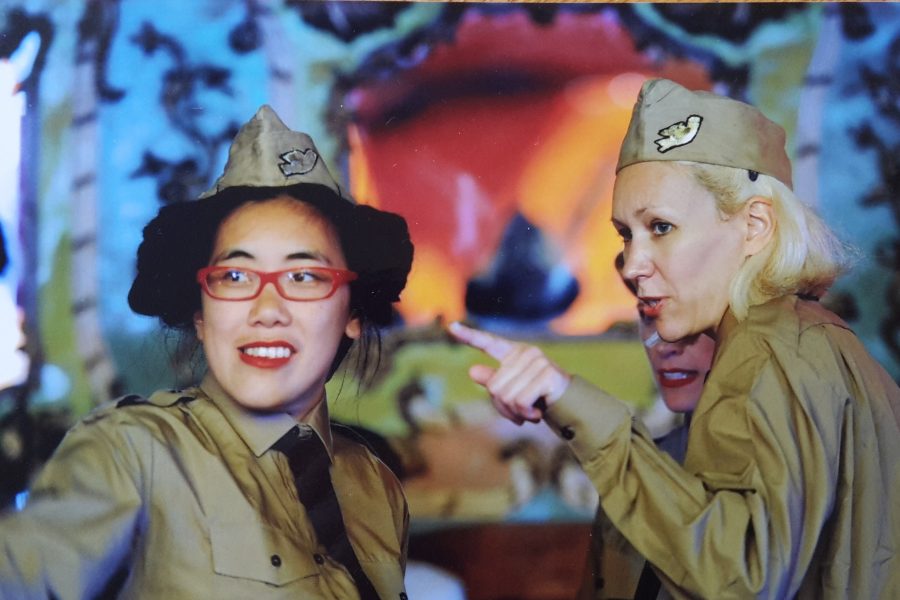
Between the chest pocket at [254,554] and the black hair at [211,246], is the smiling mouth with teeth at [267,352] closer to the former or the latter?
the black hair at [211,246]

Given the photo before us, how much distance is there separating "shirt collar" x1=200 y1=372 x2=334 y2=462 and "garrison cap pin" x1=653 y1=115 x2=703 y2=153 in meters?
1.10

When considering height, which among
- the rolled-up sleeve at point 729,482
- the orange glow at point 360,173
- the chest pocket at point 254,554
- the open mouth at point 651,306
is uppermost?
the orange glow at point 360,173

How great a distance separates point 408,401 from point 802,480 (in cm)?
97

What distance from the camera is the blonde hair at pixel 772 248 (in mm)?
2412

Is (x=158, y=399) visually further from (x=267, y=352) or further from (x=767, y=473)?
(x=767, y=473)

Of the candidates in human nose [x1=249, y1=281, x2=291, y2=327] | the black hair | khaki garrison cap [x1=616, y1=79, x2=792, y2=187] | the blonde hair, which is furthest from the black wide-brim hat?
the blonde hair

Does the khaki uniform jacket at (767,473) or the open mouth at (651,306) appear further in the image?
the open mouth at (651,306)

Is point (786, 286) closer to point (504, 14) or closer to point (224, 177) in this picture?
point (504, 14)

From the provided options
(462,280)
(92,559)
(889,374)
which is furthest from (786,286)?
(92,559)

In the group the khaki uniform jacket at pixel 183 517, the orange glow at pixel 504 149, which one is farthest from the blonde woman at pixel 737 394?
the khaki uniform jacket at pixel 183 517

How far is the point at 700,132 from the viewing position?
2.46m

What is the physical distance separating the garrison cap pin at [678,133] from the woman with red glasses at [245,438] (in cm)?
70

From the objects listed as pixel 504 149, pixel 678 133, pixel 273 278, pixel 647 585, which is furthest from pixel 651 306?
pixel 273 278

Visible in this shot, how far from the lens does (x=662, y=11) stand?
271 cm
